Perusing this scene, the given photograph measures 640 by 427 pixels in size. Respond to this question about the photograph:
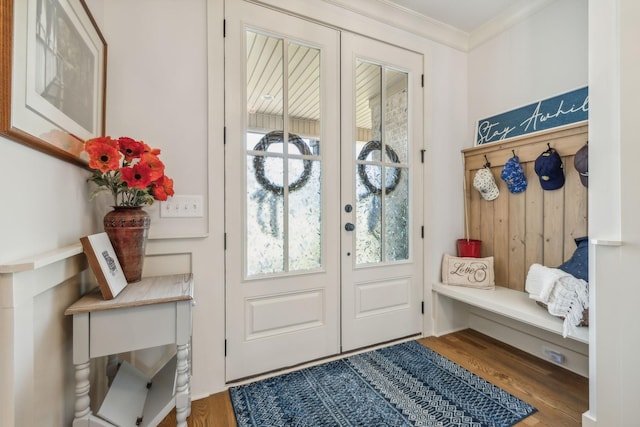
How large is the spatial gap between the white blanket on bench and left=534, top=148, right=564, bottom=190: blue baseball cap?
606 mm

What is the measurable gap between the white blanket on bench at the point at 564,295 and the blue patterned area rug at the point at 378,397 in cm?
51

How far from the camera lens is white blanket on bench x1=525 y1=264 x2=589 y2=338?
1511 mm

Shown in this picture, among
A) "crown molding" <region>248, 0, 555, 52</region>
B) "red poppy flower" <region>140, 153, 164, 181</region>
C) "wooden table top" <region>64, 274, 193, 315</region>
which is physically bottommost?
"wooden table top" <region>64, 274, 193, 315</region>

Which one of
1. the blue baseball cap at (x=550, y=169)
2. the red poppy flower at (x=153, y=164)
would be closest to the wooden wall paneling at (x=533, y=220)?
the blue baseball cap at (x=550, y=169)

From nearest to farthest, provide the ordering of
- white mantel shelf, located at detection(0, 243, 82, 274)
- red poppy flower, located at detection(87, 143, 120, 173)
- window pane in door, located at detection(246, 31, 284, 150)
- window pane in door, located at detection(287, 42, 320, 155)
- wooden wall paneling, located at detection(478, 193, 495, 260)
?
white mantel shelf, located at detection(0, 243, 82, 274) → red poppy flower, located at detection(87, 143, 120, 173) → window pane in door, located at detection(246, 31, 284, 150) → window pane in door, located at detection(287, 42, 320, 155) → wooden wall paneling, located at detection(478, 193, 495, 260)

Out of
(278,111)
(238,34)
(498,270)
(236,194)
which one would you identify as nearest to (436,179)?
(498,270)

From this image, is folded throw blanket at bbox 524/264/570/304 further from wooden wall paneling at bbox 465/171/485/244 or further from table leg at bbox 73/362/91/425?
table leg at bbox 73/362/91/425

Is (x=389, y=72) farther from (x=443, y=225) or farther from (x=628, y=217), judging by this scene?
(x=628, y=217)

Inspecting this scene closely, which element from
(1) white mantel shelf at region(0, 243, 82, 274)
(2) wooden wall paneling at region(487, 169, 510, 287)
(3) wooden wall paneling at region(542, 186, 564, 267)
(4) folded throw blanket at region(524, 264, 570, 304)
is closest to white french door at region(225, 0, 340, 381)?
(1) white mantel shelf at region(0, 243, 82, 274)

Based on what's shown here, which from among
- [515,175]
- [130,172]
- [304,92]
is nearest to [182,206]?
[130,172]

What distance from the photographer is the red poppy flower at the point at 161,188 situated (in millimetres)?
1278

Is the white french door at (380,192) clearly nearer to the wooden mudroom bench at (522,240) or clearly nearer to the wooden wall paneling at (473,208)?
the wooden mudroom bench at (522,240)

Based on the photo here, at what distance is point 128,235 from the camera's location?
1235 millimetres

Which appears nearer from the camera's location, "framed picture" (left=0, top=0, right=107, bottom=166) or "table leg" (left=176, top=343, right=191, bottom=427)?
"framed picture" (left=0, top=0, right=107, bottom=166)
